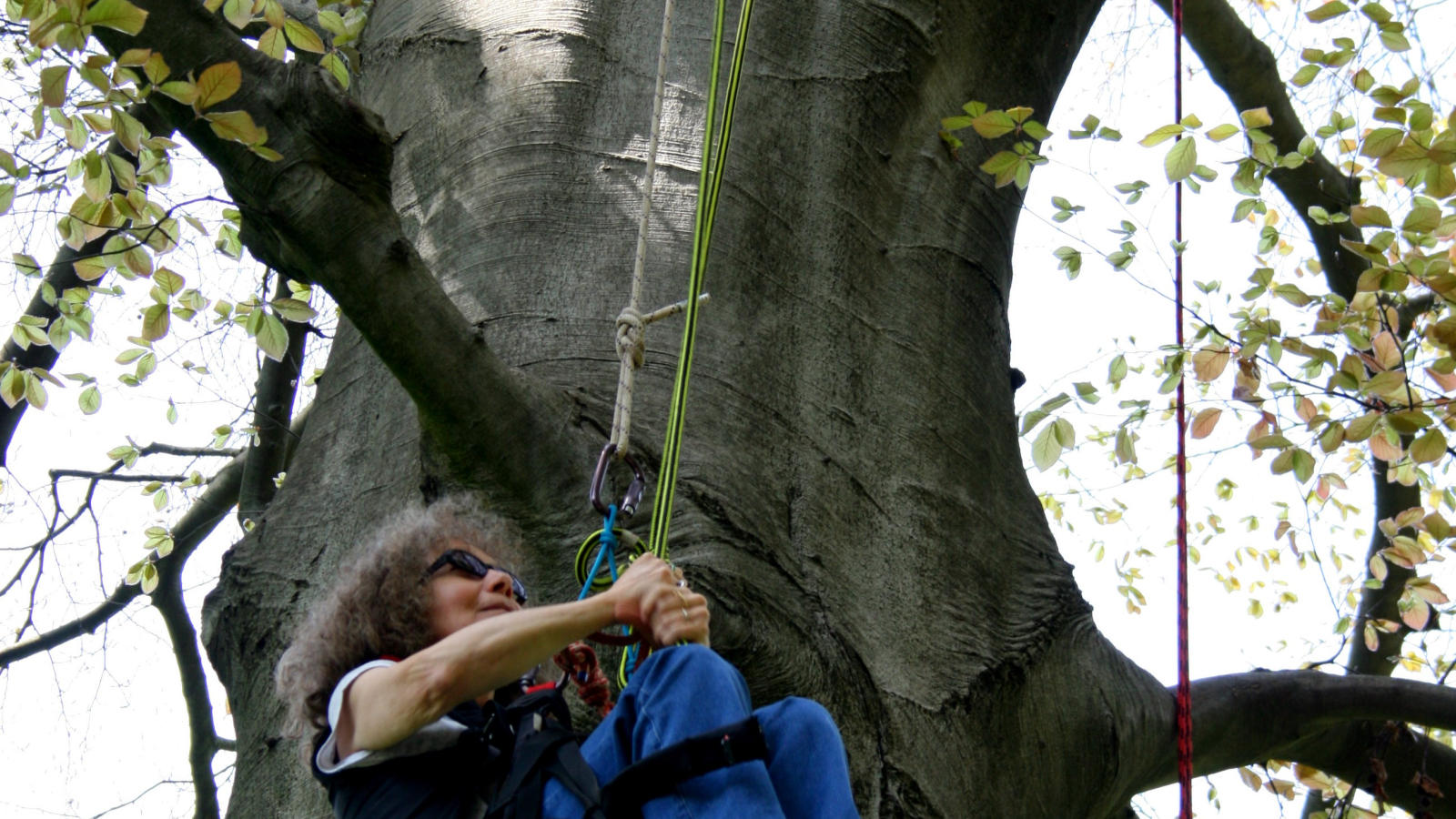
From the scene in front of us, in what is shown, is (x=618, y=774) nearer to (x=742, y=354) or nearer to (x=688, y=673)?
(x=688, y=673)

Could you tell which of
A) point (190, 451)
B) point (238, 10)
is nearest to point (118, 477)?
point (190, 451)

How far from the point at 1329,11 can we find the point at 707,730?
2.12 meters

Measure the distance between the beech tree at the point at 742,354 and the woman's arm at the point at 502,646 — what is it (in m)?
0.23

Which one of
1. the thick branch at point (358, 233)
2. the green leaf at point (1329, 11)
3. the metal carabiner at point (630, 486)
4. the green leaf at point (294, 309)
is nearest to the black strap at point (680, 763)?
the metal carabiner at point (630, 486)

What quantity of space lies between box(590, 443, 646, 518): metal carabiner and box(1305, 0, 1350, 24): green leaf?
72.5 inches

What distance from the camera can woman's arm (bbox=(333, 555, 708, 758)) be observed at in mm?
1360

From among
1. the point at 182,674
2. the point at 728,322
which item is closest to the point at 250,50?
the point at 728,322

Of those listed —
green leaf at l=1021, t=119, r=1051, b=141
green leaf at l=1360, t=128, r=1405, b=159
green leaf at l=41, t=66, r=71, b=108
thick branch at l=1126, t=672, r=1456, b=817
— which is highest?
green leaf at l=41, t=66, r=71, b=108

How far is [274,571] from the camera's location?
1953mm

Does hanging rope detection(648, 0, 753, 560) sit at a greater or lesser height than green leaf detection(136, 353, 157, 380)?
lesser

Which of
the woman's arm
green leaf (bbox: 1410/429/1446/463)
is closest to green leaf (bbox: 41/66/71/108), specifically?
the woman's arm

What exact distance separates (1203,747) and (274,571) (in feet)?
5.85

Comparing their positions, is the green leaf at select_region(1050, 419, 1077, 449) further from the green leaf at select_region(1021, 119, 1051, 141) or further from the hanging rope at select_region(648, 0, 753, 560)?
the hanging rope at select_region(648, 0, 753, 560)

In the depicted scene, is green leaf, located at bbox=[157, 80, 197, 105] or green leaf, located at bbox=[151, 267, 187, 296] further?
green leaf, located at bbox=[151, 267, 187, 296]
